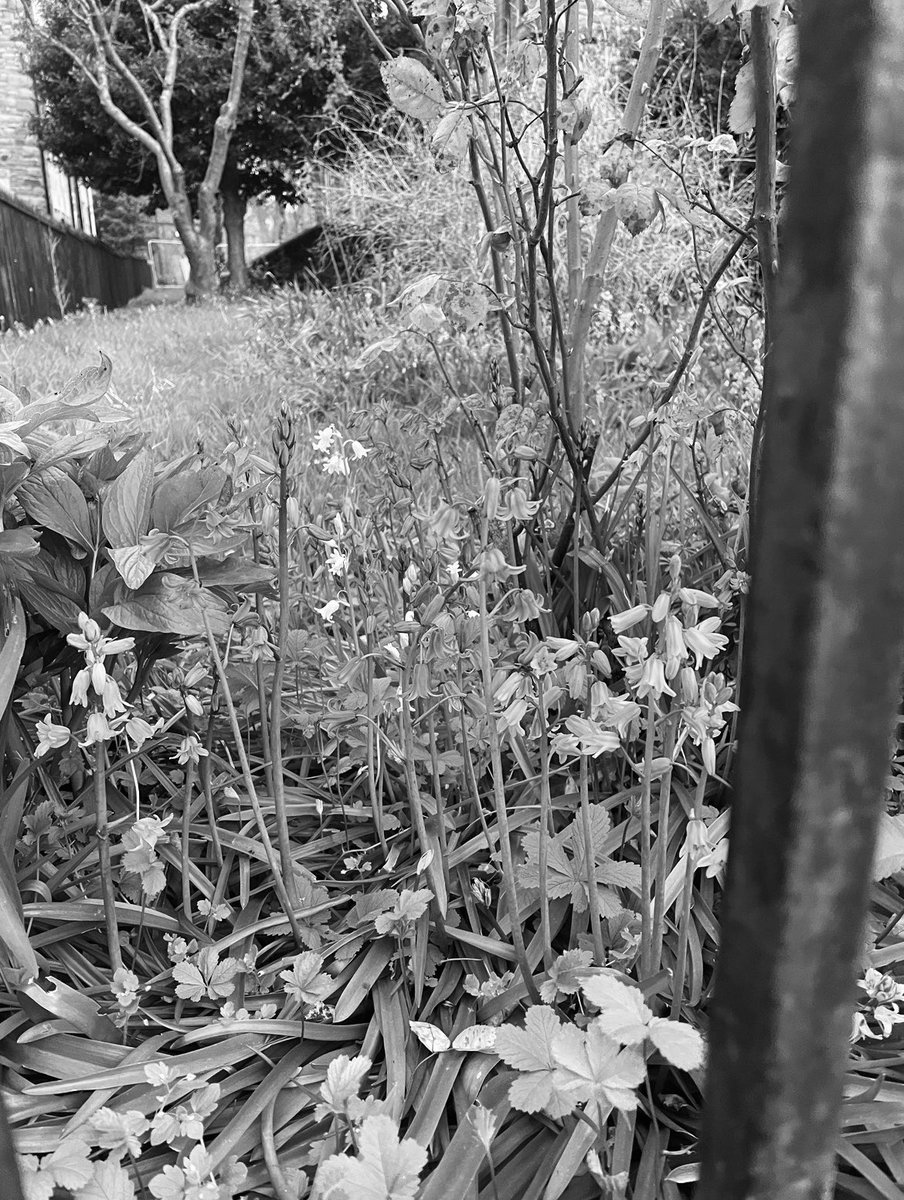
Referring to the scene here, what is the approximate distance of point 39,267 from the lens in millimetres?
13750

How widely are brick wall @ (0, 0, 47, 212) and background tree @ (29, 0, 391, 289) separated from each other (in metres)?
0.39

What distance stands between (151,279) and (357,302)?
110 ft

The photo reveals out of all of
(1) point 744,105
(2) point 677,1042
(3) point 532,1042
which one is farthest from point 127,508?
(1) point 744,105

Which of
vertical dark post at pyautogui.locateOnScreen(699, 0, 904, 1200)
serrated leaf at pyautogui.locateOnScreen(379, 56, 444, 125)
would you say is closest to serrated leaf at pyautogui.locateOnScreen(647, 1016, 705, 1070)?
vertical dark post at pyautogui.locateOnScreen(699, 0, 904, 1200)

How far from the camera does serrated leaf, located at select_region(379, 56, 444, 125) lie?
1553mm

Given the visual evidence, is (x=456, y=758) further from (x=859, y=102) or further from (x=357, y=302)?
(x=357, y=302)

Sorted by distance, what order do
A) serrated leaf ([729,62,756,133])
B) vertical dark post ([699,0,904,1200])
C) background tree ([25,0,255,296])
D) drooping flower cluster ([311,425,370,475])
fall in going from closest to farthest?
vertical dark post ([699,0,904,1200]) < serrated leaf ([729,62,756,133]) < drooping flower cluster ([311,425,370,475]) < background tree ([25,0,255,296])

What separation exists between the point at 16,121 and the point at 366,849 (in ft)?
86.3

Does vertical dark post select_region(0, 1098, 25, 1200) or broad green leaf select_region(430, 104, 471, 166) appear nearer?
vertical dark post select_region(0, 1098, 25, 1200)

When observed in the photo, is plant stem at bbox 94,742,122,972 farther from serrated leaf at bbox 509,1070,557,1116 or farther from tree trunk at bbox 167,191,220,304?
tree trunk at bbox 167,191,220,304

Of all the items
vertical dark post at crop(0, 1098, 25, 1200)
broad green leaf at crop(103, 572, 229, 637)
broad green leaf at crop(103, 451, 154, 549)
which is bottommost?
vertical dark post at crop(0, 1098, 25, 1200)

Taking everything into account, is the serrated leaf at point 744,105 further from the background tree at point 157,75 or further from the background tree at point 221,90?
the background tree at point 221,90

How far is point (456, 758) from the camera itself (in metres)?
1.55

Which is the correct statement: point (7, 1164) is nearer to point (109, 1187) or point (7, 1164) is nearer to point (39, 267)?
point (109, 1187)
